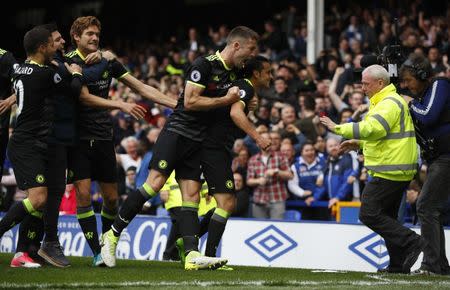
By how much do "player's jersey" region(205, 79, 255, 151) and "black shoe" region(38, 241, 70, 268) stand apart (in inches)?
A: 78.5

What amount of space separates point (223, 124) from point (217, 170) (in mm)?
505

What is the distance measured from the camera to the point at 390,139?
11492 mm

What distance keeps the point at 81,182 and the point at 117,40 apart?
21090 mm

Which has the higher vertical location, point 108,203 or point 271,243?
point 108,203

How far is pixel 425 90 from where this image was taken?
1166cm

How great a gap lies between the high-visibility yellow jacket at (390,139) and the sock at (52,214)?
122 inches

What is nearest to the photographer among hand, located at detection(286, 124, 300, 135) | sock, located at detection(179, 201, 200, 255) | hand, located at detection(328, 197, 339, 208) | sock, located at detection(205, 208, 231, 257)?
sock, located at detection(205, 208, 231, 257)

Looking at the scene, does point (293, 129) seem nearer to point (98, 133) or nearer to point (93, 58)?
point (98, 133)

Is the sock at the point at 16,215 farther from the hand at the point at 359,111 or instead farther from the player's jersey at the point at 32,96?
the hand at the point at 359,111

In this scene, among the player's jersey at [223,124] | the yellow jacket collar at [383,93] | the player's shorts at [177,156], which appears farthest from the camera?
the yellow jacket collar at [383,93]

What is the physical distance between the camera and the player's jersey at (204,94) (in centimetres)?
1136

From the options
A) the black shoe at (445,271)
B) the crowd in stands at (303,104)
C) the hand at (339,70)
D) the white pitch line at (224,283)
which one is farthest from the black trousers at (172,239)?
the hand at (339,70)

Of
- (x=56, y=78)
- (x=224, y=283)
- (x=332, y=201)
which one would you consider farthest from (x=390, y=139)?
(x=332, y=201)

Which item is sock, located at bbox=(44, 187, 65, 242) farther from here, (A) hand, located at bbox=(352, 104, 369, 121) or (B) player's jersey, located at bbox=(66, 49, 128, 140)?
(A) hand, located at bbox=(352, 104, 369, 121)
